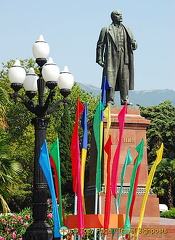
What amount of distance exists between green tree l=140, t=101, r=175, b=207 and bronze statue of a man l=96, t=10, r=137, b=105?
20359 millimetres

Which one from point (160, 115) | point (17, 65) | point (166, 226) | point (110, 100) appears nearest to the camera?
point (17, 65)

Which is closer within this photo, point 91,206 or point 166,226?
point 166,226

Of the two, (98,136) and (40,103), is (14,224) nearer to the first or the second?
(40,103)

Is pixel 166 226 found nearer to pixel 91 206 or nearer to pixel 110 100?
pixel 91 206

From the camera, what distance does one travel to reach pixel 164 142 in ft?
133

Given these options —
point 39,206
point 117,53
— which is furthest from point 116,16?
point 39,206

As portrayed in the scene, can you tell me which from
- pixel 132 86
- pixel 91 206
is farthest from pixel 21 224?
pixel 132 86

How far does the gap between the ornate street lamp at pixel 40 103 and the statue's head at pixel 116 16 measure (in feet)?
17.6

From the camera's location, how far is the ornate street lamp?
10.2m

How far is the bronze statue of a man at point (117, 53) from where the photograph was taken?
1628 cm

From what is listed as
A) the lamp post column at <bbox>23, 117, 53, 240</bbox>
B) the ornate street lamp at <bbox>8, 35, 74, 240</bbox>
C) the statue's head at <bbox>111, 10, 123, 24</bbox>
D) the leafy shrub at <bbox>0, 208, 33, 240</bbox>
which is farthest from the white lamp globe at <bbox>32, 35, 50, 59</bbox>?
the leafy shrub at <bbox>0, 208, 33, 240</bbox>

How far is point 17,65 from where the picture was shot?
37.2 ft

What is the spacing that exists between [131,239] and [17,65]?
420cm

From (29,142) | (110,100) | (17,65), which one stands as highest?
(17,65)
